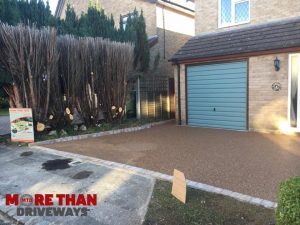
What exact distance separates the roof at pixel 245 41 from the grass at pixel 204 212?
6.41 meters

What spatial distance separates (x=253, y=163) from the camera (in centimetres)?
581

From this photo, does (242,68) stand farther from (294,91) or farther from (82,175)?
(82,175)

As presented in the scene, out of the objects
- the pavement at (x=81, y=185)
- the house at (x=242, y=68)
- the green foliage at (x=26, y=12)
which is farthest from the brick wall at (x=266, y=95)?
the green foliage at (x=26, y=12)

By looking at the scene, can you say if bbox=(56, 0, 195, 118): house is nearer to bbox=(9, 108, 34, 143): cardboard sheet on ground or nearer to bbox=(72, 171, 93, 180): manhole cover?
bbox=(9, 108, 34, 143): cardboard sheet on ground

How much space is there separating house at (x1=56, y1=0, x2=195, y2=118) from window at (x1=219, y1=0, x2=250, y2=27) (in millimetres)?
3355

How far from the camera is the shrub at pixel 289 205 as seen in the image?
234 cm

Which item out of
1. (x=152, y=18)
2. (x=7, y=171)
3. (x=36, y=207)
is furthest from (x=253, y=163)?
(x=152, y=18)

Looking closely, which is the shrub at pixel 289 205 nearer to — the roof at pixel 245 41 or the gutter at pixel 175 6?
the roof at pixel 245 41

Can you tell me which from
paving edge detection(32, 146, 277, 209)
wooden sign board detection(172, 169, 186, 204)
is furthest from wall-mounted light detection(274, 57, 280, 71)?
wooden sign board detection(172, 169, 186, 204)

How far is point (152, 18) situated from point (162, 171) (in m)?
10.8

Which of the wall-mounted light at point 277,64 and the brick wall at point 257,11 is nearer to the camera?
the wall-mounted light at point 277,64

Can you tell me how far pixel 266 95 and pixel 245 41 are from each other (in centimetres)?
209

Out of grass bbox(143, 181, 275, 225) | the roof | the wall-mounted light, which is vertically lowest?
grass bbox(143, 181, 275, 225)

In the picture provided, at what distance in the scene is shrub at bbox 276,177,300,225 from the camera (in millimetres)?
2336
